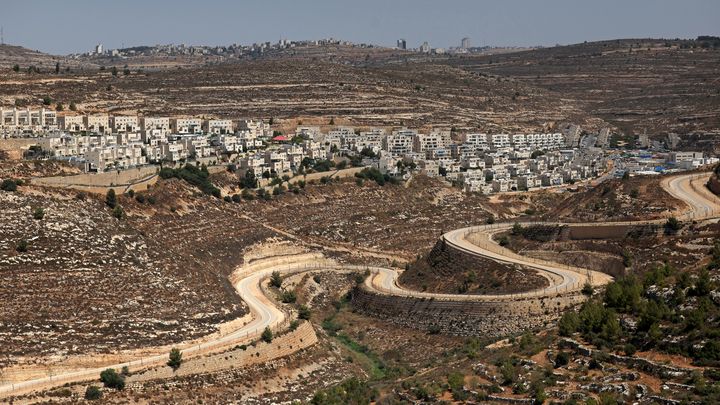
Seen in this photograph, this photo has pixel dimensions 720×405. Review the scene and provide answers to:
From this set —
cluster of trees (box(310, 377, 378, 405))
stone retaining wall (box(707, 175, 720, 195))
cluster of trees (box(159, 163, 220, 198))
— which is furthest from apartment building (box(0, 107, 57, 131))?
cluster of trees (box(310, 377, 378, 405))

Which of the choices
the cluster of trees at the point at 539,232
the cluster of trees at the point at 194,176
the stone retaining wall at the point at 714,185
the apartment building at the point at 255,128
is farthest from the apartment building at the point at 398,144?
the cluster of trees at the point at 539,232

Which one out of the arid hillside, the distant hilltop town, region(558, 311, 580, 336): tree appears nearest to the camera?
region(558, 311, 580, 336): tree

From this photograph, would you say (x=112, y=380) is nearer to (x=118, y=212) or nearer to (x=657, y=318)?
(x=657, y=318)

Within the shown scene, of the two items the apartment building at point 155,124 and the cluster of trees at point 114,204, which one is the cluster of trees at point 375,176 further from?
the cluster of trees at point 114,204

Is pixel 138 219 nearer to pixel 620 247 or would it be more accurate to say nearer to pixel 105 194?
pixel 105 194

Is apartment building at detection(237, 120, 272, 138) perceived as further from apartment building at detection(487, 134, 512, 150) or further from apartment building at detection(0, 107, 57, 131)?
apartment building at detection(487, 134, 512, 150)

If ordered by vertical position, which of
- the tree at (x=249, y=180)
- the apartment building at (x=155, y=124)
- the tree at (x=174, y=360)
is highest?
the apartment building at (x=155, y=124)

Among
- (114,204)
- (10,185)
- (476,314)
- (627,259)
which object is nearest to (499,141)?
(627,259)
